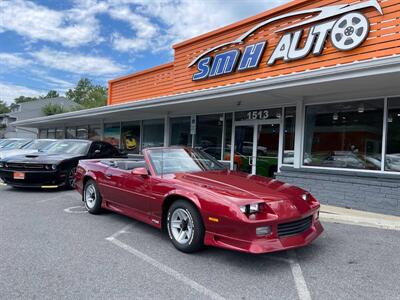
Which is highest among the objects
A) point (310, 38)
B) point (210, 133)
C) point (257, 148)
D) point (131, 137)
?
point (310, 38)

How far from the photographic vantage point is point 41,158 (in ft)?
30.0

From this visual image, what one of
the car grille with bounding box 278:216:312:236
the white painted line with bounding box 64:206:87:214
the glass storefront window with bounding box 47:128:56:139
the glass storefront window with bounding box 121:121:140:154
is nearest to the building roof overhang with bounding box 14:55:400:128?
the car grille with bounding box 278:216:312:236

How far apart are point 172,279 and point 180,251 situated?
2.75 feet

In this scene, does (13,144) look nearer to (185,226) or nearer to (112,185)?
(112,185)

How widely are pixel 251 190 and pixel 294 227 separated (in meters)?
0.66

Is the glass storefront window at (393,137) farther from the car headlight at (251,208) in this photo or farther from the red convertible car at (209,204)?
the car headlight at (251,208)

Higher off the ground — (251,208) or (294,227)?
(251,208)

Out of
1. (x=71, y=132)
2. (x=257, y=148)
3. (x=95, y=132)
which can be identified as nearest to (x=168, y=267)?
(x=257, y=148)

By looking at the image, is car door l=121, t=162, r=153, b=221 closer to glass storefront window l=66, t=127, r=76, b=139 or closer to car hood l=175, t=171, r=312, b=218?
car hood l=175, t=171, r=312, b=218

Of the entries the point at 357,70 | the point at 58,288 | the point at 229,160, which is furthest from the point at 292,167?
the point at 58,288

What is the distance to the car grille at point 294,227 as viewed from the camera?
3909 mm

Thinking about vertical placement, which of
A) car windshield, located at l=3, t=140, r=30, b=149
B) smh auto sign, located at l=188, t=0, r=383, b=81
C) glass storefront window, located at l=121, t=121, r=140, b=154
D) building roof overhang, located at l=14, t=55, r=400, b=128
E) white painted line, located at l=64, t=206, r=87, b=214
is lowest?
white painted line, located at l=64, t=206, r=87, b=214

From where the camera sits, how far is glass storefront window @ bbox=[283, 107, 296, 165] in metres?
9.41

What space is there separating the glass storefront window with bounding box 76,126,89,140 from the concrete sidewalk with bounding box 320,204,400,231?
15.9 meters
